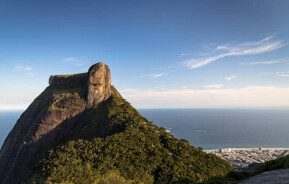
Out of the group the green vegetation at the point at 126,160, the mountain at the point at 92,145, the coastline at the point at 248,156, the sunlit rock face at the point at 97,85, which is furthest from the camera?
the coastline at the point at 248,156

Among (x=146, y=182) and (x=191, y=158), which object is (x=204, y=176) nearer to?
(x=191, y=158)

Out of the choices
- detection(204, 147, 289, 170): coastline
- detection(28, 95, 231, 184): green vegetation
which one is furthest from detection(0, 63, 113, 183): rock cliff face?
detection(204, 147, 289, 170): coastline

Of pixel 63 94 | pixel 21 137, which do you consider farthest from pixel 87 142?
pixel 21 137

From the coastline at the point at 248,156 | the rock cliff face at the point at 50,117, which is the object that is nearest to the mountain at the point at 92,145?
the rock cliff face at the point at 50,117

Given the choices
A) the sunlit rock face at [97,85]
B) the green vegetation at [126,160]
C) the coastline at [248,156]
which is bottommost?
the coastline at [248,156]

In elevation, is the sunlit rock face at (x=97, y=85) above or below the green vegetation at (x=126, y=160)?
above

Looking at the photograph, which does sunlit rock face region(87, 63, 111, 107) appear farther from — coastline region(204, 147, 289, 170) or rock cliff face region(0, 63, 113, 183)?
coastline region(204, 147, 289, 170)

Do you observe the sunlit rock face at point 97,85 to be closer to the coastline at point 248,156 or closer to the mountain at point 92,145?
the mountain at point 92,145
